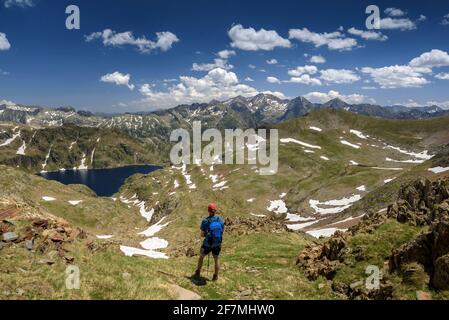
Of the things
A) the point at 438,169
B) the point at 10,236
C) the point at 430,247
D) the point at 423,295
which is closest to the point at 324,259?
the point at 430,247

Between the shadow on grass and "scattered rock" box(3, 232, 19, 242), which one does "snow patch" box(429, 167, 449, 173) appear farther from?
"scattered rock" box(3, 232, 19, 242)

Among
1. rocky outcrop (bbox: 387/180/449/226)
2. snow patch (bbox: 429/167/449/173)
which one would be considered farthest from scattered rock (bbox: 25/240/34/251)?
snow patch (bbox: 429/167/449/173)

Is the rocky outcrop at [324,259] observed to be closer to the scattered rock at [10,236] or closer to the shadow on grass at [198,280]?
the shadow on grass at [198,280]

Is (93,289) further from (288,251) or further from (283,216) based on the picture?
(283,216)

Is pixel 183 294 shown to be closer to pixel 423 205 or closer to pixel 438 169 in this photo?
pixel 423 205

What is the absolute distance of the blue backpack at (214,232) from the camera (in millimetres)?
19766

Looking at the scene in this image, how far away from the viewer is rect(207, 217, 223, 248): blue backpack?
19766mm

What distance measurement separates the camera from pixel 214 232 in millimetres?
19797

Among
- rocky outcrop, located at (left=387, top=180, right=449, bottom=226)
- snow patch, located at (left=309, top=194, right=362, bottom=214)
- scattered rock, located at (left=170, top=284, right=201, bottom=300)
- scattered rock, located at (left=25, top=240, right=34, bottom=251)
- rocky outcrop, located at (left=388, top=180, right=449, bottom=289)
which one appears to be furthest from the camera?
snow patch, located at (left=309, top=194, right=362, bottom=214)

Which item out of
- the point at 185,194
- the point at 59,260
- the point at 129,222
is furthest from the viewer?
the point at 129,222

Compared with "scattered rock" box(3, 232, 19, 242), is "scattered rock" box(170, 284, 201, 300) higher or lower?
lower
